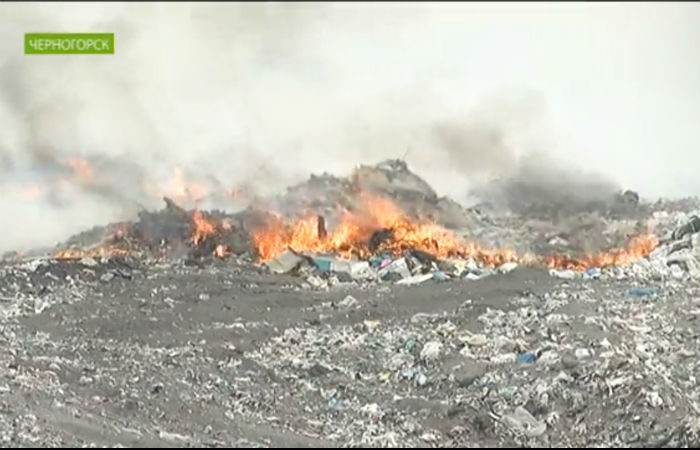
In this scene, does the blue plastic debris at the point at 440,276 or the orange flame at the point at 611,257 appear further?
the orange flame at the point at 611,257

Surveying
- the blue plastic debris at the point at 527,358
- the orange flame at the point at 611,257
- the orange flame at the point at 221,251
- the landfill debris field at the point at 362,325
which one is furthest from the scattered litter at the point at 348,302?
the orange flame at the point at 611,257

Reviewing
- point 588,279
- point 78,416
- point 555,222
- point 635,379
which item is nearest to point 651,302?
point 588,279

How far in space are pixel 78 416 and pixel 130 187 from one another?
216 inches

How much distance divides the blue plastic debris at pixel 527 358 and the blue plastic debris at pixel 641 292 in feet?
5.86

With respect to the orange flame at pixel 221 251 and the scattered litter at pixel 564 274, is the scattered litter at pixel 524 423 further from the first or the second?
the orange flame at pixel 221 251

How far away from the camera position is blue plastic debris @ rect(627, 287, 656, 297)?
8047 mm

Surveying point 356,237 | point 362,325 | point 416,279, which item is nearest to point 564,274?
point 416,279

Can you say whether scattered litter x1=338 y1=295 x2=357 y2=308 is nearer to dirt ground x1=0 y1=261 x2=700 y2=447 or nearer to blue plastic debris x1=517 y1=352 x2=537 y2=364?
dirt ground x1=0 y1=261 x2=700 y2=447

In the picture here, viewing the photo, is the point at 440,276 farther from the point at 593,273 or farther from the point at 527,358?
the point at 527,358

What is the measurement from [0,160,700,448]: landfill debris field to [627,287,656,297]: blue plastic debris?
23mm

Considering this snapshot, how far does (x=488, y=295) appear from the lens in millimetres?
8375

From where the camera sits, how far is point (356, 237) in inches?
426

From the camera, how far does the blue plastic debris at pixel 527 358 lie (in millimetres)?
6633

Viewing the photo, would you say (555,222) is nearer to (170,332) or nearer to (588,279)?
(588,279)
